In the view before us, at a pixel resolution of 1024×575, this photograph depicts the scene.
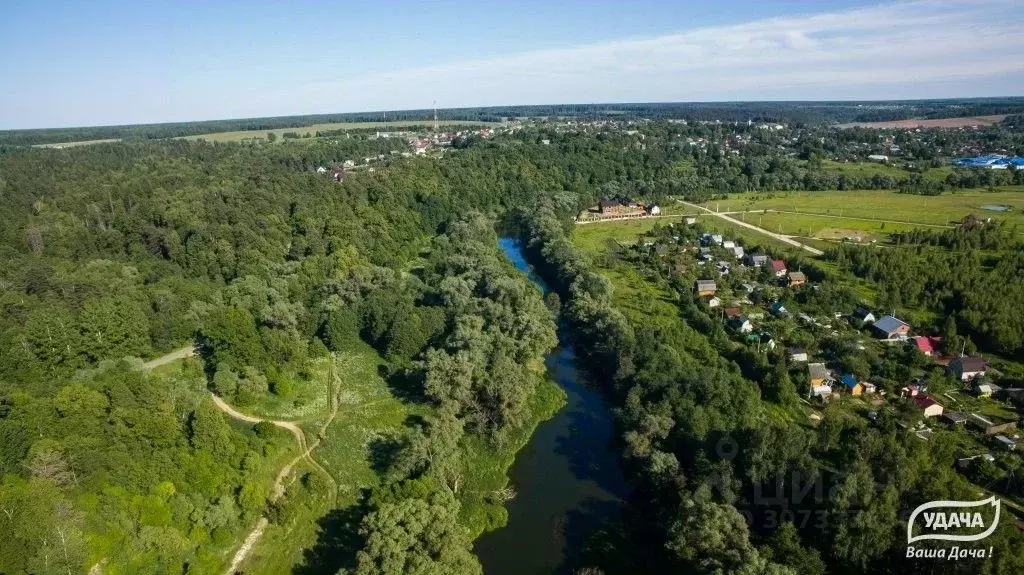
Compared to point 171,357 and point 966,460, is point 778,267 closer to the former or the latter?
point 966,460

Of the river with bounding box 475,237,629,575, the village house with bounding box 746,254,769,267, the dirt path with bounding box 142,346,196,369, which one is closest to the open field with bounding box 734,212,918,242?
the village house with bounding box 746,254,769,267

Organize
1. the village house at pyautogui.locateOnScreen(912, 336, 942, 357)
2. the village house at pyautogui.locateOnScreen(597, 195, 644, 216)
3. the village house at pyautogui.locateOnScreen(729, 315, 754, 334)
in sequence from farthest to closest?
the village house at pyautogui.locateOnScreen(597, 195, 644, 216) < the village house at pyautogui.locateOnScreen(729, 315, 754, 334) < the village house at pyautogui.locateOnScreen(912, 336, 942, 357)

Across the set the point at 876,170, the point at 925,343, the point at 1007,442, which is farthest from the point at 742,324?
the point at 876,170

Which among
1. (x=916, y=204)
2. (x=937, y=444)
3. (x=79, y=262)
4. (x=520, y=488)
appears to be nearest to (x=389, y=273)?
(x=520, y=488)

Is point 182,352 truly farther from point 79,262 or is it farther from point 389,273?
point 79,262

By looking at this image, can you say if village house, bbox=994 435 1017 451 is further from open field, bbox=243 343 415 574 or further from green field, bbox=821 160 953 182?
green field, bbox=821 160 953 182

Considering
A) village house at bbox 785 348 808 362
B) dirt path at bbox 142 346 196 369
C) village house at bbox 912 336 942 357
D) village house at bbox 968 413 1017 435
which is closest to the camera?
village house at bbox 968 413 1017 435

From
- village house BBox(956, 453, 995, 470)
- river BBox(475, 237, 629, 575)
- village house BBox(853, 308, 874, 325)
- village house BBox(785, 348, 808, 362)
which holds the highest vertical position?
village house BBox(853, 308, 874, 325)
